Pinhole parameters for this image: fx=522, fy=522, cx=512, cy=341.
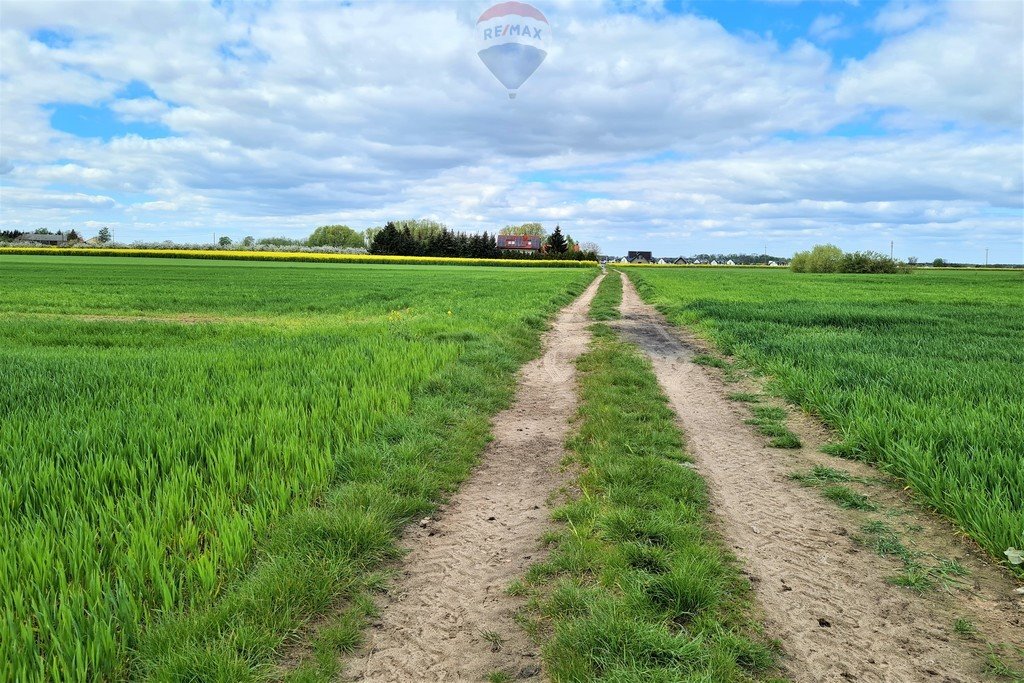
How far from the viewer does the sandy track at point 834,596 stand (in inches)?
115

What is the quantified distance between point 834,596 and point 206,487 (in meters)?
4.81

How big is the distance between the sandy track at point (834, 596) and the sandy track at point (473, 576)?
5.17 feet

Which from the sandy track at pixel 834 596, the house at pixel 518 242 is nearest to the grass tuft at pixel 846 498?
the sandy track at pixel 834 596

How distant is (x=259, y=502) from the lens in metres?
4.15

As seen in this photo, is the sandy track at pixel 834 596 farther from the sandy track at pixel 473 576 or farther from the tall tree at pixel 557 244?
the tall tree at pixel 557 244

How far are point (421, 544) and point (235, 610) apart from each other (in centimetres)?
141

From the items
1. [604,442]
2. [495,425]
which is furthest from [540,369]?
[604,442]

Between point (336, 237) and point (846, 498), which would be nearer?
point (846, 498)

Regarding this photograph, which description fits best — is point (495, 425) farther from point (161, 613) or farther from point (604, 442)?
point (161, 613)

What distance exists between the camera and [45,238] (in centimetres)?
14950

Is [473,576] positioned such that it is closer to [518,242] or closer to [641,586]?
[641,586]

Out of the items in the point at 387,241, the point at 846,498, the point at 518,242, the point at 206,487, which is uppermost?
the point at 518,242

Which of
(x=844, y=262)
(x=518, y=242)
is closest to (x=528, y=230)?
(x=518, y=242)

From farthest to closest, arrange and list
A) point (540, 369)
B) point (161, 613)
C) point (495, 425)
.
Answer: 1. point (540, 369)
2. point (495, 425)
3. point (161, 613)
